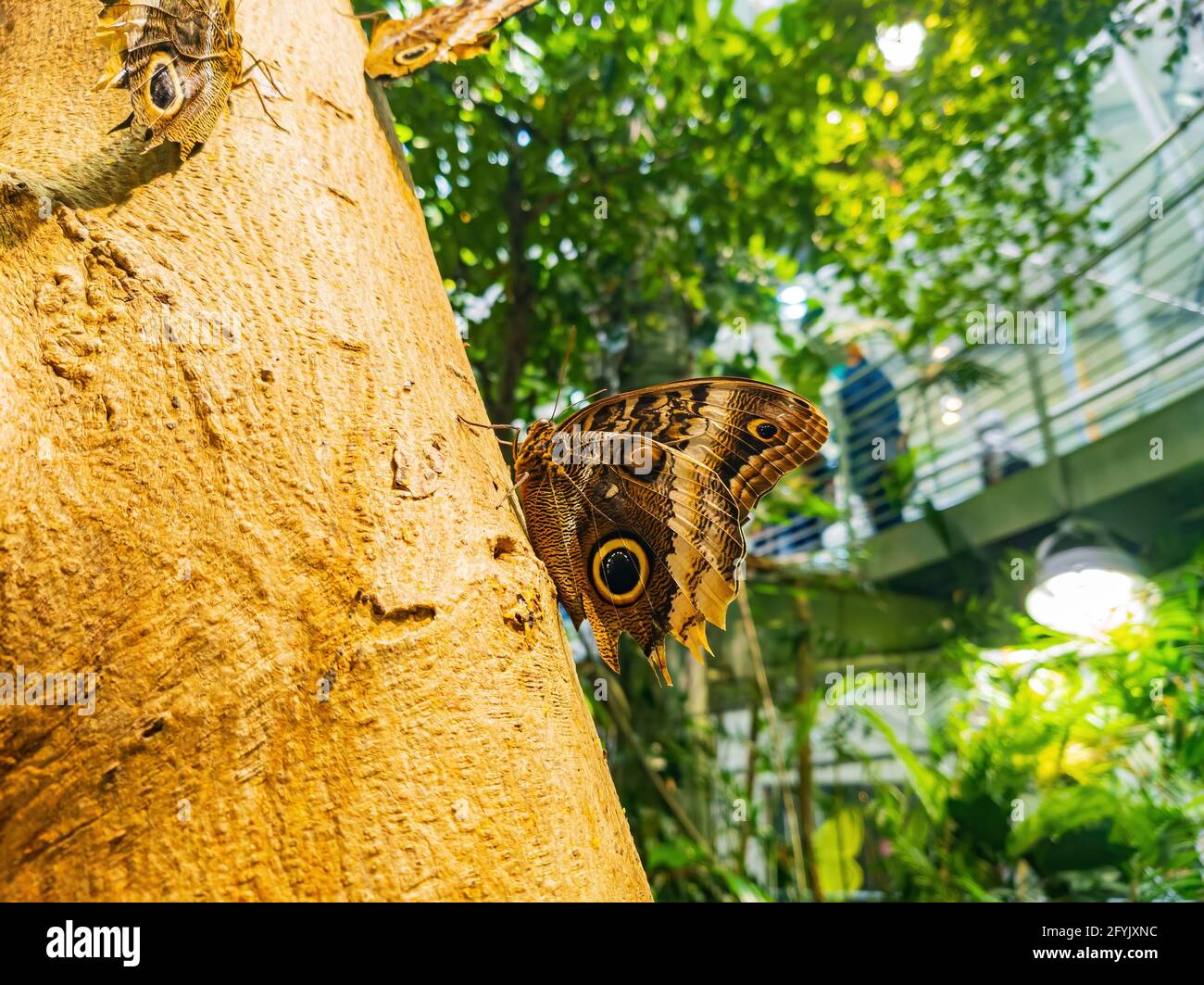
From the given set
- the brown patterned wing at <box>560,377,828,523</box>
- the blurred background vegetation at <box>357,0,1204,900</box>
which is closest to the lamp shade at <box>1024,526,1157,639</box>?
the blurred background vegetation at <box>357,0,1204,900</box>

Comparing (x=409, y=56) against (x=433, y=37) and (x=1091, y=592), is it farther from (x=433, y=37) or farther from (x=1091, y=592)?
(x=1091, y=592)

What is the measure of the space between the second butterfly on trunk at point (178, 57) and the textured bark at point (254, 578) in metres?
0.05

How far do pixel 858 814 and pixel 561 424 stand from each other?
3407 mm

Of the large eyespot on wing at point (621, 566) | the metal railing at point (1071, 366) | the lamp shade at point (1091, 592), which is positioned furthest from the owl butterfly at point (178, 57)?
the metal railing at point (1071, 366)

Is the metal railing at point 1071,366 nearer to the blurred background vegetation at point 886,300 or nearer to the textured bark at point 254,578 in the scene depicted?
the blurred background vegetation at point 886,300

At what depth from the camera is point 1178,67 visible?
3158mm

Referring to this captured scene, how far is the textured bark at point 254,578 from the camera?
561mm

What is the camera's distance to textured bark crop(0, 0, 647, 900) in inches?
22.1

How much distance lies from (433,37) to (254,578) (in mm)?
918
